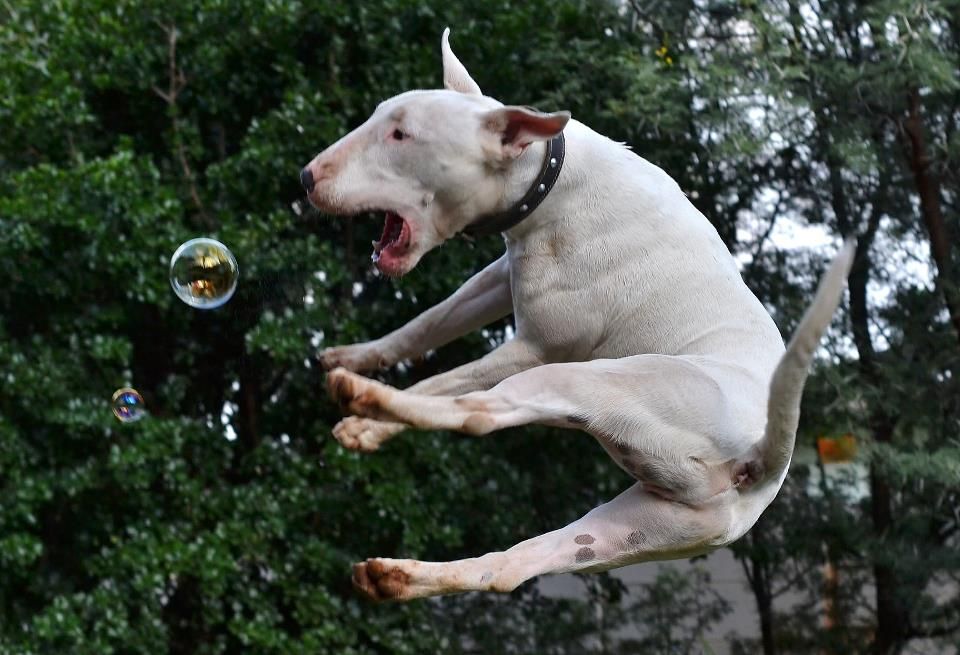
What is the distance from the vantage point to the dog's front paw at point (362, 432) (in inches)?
140

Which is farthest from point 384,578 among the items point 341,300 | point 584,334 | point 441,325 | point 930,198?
point 930,198

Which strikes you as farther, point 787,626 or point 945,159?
point 787,626

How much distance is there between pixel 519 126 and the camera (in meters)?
3.56

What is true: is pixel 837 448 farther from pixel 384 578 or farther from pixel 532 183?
pixel 384 578

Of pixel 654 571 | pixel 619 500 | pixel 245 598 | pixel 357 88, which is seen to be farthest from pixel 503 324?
pixel 619 500

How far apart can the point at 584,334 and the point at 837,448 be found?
213 inches

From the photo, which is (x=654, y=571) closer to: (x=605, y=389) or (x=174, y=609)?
(x=174, y=609)

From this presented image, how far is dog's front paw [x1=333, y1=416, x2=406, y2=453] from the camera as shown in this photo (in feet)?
11.7

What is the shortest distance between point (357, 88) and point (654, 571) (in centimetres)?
470

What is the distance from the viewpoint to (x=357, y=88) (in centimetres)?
818

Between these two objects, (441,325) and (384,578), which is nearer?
(384,578)

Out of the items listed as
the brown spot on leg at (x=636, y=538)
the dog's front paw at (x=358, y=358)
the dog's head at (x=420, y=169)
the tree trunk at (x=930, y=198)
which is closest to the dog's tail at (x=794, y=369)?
the brown spot on leg at (x=636, y=538)

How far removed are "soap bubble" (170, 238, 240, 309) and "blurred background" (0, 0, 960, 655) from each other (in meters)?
2.82

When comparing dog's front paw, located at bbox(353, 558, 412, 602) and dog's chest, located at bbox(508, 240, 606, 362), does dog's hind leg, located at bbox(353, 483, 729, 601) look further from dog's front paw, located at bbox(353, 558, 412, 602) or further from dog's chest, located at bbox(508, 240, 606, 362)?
dog's chest, located at bbox(508, 240, 606, 362)
